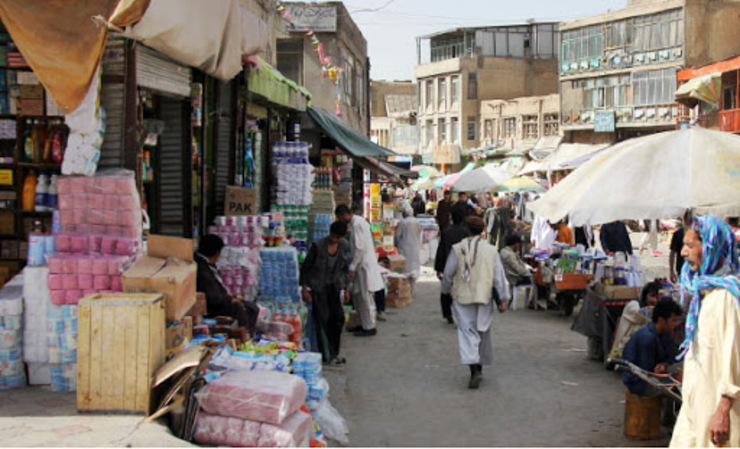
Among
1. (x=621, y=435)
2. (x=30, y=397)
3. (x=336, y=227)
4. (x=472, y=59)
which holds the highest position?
(x=472, y=59)

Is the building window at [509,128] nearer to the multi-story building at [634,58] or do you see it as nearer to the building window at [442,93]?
the building window at [442,93]

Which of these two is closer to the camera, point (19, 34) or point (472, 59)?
point (19, 34)

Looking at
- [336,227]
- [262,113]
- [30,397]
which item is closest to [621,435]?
[336,227]

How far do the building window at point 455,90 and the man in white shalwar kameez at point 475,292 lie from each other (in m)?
57.6

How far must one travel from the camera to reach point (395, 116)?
7438 centimetres

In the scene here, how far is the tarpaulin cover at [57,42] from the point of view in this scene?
620cm

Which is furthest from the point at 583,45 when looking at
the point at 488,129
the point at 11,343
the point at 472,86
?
the point at 11,343

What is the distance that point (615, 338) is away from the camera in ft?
29.6

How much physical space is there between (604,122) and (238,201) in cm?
4053

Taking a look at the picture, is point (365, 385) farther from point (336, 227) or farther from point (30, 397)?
point (30, 397)

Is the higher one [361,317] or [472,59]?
[472,59]

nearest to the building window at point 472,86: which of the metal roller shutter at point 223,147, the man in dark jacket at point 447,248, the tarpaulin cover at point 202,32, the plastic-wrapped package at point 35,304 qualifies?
the man in dark jacket at point 447,248

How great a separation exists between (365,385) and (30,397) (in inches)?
150

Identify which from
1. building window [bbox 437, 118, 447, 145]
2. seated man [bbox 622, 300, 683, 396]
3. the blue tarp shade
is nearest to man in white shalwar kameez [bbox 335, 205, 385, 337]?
the blue tarp shade
